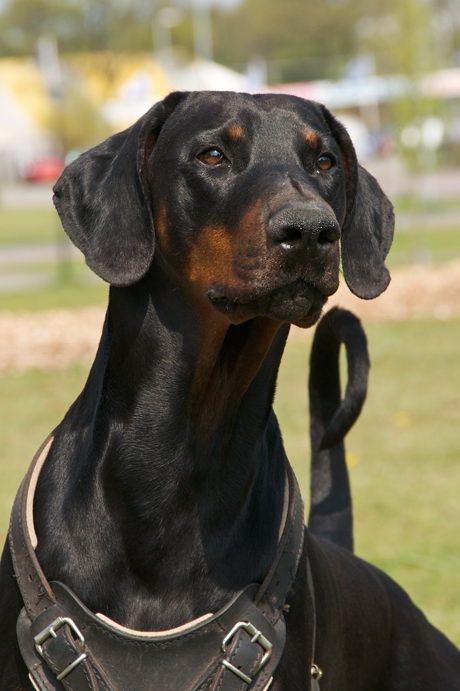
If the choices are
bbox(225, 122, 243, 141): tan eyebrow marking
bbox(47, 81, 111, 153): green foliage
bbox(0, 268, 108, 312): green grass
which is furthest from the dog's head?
bbox(47, 81, 111, 153): green foliage

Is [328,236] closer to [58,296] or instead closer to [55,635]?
[55,635]

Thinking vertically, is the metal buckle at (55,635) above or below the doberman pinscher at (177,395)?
below

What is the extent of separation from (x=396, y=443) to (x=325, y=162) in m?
5.43

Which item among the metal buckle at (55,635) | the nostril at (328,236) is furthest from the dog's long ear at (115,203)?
the metal buckle at (55,635)

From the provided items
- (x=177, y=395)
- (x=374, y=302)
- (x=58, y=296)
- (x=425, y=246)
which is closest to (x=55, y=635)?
(x=177, y=395)

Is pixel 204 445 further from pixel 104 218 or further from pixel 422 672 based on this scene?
pixel 422 672

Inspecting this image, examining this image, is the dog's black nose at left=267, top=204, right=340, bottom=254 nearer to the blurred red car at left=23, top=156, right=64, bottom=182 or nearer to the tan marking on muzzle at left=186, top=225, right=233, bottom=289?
the tan marking on muzzle at left=186, top=225, right=233, bottom=289

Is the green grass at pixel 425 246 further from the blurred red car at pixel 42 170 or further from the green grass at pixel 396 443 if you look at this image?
the blurred red car at pixel 42 170

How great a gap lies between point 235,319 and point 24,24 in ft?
201

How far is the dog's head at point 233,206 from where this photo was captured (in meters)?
3.02

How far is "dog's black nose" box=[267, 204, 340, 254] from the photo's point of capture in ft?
9.66

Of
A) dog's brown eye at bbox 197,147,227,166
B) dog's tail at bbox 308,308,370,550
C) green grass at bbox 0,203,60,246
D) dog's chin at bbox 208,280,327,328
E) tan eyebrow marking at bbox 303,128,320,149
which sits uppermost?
tan eyebrow marking at bbox 303,128,320,149

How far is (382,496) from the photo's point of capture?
743 cm

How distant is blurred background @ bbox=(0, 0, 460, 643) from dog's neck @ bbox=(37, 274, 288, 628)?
238cm
